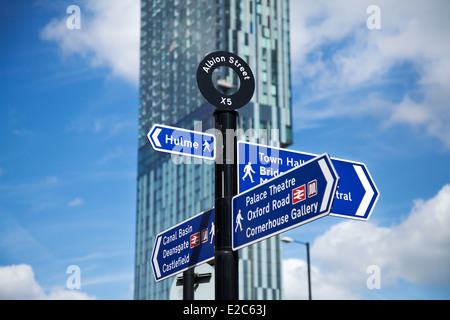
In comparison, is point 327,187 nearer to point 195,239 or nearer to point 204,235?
point 204,235

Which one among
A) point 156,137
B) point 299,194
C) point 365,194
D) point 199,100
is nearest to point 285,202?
point 299,194

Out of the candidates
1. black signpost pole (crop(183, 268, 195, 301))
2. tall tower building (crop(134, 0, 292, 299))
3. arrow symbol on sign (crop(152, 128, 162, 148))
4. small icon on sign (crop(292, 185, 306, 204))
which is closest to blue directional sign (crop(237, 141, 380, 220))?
small icon on sign (crop(292, 185, 306, 204))

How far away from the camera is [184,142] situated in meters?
6.58

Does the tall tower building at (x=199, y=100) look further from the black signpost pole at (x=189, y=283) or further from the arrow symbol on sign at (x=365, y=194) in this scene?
the arrow symbol on sign at (x=365, y=194)

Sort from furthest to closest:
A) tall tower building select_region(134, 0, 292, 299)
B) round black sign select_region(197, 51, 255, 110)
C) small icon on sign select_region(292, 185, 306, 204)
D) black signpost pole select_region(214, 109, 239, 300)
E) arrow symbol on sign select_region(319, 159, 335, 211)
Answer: tall tower building select_region(134, 0, 292, 299), round black sign select_region(197, 51, 255, 110), black signpost pole select_region(214, 109, 239, 300), small icon on sign select_region(292, 185, 306, 204), arrow symbol on sign select_region(319, 159, 335, 211)

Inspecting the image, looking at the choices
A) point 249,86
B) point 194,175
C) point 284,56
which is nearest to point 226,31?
point 284,56

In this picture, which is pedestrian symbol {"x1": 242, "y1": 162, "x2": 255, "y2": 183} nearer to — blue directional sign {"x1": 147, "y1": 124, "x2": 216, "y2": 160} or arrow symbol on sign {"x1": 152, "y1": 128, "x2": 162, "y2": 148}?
blue directional sign {"x1": 147, "y1": 124, "x2": 216, "y2": 160}

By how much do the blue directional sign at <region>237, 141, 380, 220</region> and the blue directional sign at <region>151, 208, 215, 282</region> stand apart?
53cm

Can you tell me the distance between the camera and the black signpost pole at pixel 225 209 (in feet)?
19.8

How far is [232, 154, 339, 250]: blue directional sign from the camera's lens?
17.2ft

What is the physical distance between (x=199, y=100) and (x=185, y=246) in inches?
4048

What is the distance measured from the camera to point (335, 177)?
5152mm
